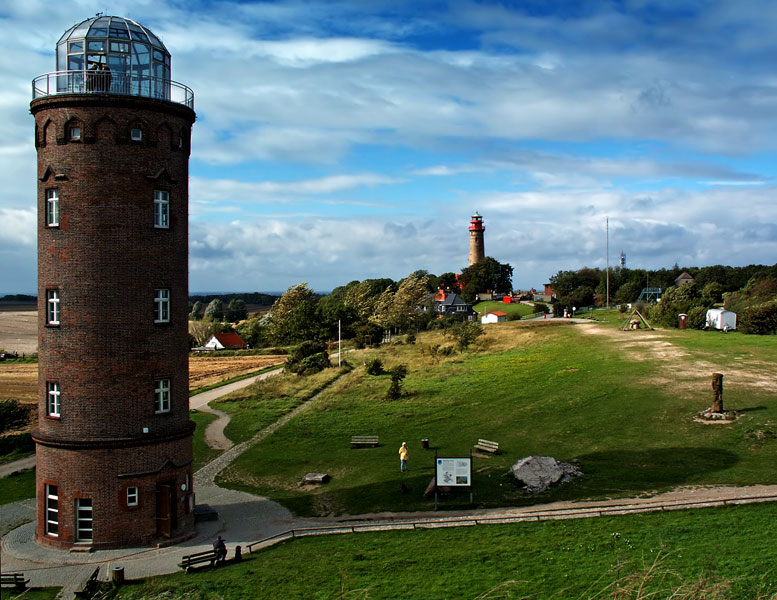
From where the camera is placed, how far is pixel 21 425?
4556 centimetres

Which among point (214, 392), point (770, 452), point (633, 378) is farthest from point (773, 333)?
point (214, 392)

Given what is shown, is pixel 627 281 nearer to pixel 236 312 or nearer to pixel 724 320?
pixel 724 320

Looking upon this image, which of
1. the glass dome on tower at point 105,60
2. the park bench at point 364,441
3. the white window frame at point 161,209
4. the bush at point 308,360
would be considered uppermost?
the glass dome on tower at point 105,60

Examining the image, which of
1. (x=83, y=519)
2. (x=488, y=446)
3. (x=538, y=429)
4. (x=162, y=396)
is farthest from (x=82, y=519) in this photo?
(x=538, y=429)

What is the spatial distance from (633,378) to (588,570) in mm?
31505

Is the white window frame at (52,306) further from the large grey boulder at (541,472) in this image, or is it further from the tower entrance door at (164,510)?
the large grey boulder at (541,472)

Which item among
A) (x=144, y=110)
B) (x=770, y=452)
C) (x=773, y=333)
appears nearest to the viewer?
(x=144, y=110)

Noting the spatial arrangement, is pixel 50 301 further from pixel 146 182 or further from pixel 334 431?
pixel 334 431

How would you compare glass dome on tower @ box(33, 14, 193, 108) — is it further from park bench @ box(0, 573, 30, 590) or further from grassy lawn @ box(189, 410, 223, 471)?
grassy lawn @ box(189, 410, 223, 471)

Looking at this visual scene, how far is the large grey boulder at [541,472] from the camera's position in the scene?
27641 millimetres

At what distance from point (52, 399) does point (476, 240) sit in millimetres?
164902

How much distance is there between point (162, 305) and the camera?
24062mm

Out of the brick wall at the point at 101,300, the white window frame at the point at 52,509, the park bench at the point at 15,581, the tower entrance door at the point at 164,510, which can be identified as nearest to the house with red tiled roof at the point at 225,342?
the white window frame at the point at 52,509

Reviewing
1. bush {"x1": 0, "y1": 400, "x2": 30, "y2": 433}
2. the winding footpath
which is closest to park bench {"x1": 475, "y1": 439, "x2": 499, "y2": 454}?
the winding footpath
